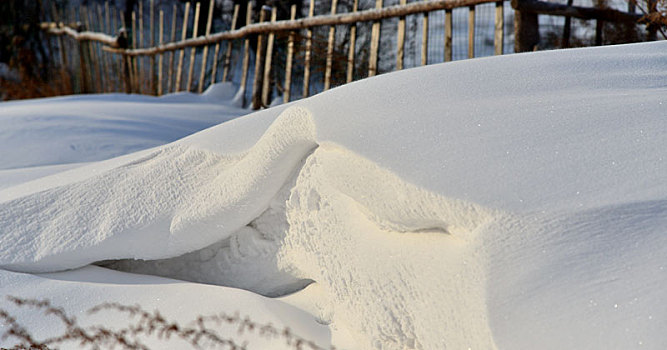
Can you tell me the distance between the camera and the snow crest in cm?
106

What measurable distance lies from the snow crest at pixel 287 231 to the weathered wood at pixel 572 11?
8.61ft

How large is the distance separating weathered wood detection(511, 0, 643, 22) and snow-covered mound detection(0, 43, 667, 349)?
2.14m

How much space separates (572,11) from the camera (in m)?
4.20

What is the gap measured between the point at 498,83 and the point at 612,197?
0.51m

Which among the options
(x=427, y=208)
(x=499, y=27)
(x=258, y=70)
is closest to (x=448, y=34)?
(x=499, y=27)

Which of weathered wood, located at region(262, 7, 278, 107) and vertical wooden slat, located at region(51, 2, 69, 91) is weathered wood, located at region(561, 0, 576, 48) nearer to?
weathered wood, located at region(262, 7, 278, 107)

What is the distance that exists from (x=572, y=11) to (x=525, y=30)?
799mm

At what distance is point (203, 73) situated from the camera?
6.94 metres

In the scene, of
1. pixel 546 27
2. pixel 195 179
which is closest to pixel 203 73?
pixel 546 27

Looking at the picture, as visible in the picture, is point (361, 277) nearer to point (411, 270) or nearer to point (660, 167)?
point (411, 270)

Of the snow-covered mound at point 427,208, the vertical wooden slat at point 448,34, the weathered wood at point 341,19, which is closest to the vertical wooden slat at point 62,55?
the weathered wood at point 341,19

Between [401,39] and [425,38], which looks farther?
[401,39]

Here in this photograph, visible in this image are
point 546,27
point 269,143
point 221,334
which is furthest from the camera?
point 546,27

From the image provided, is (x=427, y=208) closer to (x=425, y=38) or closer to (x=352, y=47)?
(x=425, y=38)
